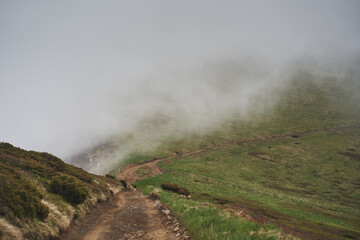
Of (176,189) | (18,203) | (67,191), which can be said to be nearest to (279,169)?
(176,189)

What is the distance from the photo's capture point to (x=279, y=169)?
74625 millimetres

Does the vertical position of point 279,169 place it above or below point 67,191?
below

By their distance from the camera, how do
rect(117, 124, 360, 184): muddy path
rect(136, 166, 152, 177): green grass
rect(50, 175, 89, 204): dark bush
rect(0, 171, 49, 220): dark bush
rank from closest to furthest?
1. rect(0, 171, 49, 220): dark bush
2. rect(50, 175, 89, 204): dark bush
3. rect(117, 124, 360, 184): muddy path
4. rect(136, 166, 152, 177): green grass

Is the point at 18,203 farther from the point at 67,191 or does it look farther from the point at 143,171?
the point at 143,171

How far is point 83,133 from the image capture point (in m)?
119

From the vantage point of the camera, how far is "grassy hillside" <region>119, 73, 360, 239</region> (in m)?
22.2

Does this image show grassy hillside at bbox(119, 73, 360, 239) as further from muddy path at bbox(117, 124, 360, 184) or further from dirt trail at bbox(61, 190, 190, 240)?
dirt trail at bbox(61, 190, 190, 240)

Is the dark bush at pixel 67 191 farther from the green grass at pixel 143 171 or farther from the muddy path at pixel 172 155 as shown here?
the green grass at pixel 143 171

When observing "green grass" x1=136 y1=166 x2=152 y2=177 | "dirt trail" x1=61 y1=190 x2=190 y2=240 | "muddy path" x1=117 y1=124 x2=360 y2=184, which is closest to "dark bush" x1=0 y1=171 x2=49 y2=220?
"dirt trail" x1=61 y1=190 x2=190 y2=240

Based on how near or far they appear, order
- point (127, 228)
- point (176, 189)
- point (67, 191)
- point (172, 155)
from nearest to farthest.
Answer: point (127, 228), point (67, 191), point (176, 189), point (172, 155)

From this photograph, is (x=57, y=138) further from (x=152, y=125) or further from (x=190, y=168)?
(x=190, y=168)

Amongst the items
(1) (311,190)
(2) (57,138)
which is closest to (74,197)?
(1) (311,190)

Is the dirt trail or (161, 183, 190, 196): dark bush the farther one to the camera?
(161, 183, 190, 196): dark bush

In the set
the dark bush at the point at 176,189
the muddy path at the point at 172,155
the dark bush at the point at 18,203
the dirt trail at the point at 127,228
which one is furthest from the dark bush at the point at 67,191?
the muddy path at the point at 172,155
